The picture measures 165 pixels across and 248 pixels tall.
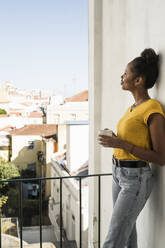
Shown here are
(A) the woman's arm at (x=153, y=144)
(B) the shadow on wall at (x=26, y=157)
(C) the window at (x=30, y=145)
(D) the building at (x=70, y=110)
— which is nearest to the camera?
(A) the woman's arm at (x=153, y=144)

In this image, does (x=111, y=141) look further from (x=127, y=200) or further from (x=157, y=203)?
(x=157, y=203)

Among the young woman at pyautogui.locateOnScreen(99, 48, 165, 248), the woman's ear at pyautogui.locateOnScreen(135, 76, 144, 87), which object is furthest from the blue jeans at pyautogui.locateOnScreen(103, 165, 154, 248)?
the woman's ear at pyautogui.locateOnScreen(135, 76, 144, 87)

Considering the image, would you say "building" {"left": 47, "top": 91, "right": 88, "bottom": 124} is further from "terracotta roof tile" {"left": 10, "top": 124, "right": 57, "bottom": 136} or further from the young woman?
the young woman

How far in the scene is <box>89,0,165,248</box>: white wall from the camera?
1500 millimetres

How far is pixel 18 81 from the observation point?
6244 cm

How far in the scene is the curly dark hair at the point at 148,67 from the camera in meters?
1.44

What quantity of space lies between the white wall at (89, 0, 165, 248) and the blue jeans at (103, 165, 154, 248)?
0.11 metres

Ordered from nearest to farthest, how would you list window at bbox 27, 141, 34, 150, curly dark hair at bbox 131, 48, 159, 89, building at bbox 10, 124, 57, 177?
curly dark hair at bbox 131, 48, 159, 89, building at bbox 10, 124, 57, 177, window at bbox 27, 141, 34, 150

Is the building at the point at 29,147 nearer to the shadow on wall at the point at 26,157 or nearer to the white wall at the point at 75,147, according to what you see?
the shadow on wall at the point at 26,157

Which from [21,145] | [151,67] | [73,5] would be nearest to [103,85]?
[151,67]

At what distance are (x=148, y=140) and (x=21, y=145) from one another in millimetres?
20748

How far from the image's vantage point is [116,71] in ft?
7.43

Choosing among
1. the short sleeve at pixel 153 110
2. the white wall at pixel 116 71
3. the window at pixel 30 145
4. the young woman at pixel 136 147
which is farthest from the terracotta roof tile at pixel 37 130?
the short sleeve at pixel 153 110

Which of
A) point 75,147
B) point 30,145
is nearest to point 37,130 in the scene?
point 30,145
